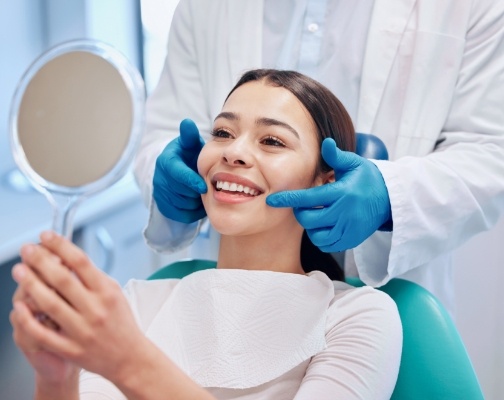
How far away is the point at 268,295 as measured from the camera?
56.3 inches

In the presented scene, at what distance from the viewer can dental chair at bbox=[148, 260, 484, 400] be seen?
1.40 m

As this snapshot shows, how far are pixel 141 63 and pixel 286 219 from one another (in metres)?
1.50

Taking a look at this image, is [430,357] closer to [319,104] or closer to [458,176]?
[458,176]

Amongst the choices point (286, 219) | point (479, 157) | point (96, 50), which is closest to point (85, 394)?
point (286, 219)

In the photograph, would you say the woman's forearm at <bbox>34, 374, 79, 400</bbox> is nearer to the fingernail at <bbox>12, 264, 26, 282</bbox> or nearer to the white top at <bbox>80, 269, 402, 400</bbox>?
the fingernail at <bbox>12, 264, 26, 282</bbox>

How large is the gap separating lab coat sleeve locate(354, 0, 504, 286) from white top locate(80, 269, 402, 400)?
0.51 ft

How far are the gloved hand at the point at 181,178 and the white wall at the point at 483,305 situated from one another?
1.11 meters

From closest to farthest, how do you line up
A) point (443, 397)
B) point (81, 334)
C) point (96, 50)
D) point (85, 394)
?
point (81, 334) < point (96, 50) < point (85, 394) < point (443, 397)

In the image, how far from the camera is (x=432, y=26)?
5.57 feet

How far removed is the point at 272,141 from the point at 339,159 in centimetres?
13

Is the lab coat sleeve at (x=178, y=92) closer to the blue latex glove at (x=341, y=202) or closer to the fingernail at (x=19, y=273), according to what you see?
the blue latex glove at (x=341, y=202)

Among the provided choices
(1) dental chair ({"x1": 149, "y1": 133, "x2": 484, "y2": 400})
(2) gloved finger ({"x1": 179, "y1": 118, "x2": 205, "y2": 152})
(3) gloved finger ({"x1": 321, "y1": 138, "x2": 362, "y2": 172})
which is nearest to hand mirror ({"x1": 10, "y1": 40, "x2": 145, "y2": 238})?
(3) gloved finger ({"x1": 321, "y1": 138, "x2": 362, "y2": 172})

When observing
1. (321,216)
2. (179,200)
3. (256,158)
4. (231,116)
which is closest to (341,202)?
(321,216)

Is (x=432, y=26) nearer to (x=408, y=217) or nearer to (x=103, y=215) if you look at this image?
(x=408, y=217)
